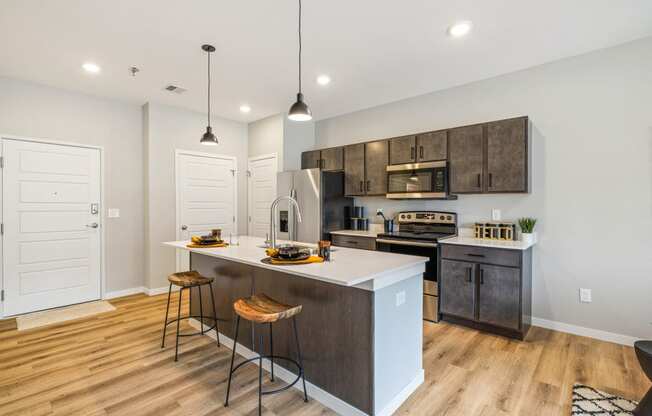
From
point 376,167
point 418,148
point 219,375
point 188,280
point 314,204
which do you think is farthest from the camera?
point 314,204

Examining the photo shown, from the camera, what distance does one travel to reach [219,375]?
8.02ft

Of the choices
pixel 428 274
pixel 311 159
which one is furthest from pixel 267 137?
pixel 428 274

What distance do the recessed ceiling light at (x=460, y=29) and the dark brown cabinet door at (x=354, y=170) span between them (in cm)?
192

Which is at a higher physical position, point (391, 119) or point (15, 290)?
point (391, 119)

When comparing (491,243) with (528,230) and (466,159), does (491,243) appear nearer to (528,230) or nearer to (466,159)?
(528,230)

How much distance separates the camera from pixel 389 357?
1.98 m

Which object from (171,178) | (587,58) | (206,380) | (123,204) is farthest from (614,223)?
(123,204)

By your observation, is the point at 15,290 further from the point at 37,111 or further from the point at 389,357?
the point at 389,357

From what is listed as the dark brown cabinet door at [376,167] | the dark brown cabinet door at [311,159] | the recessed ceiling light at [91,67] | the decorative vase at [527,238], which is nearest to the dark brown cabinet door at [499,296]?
the decorative vase at [527,238]

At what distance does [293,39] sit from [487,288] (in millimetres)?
2936

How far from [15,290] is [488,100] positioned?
5.84m

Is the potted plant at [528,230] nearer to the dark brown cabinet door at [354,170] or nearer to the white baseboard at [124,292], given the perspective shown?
the dark brown cabinet door at [354,170]

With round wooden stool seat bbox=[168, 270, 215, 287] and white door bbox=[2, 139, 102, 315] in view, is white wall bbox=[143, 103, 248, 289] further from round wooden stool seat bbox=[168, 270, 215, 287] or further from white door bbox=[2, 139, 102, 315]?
round wooden stool seat bbox=[168, 270, 215, 287]

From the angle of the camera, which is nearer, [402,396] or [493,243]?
[402,396]
